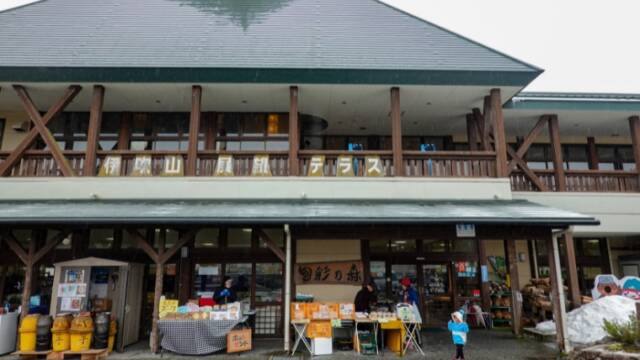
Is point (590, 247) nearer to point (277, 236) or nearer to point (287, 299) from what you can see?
point (277, 236)

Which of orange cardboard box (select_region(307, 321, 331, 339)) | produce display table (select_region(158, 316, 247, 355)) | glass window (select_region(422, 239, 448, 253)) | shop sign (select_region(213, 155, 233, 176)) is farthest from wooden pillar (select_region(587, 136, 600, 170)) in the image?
produce display table (select_region(158, 316, 247, 355))

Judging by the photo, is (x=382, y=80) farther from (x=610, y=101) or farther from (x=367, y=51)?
(x=610, y=101)

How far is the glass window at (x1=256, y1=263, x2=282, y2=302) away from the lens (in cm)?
1113

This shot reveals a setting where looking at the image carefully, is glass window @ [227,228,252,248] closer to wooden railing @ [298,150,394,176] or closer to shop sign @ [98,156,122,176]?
wooden railing @ [298,150,394,176]

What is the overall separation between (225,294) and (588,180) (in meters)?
11.9

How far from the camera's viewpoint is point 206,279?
1127 centimetres

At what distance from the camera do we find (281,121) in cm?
1283

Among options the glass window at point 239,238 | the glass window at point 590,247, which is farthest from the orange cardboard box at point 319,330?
the glass window at point 590,247

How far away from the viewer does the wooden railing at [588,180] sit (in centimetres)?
1292

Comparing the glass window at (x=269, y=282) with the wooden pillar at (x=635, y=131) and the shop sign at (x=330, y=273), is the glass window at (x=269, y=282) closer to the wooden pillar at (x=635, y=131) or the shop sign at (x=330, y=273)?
the shop sign at (x=330, y=273)

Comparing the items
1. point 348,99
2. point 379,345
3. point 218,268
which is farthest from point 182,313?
point 348,99

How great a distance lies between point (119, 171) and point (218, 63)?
13.2 feet

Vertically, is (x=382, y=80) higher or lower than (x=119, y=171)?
higher

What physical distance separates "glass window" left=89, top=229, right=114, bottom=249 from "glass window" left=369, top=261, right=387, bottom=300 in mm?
7816
